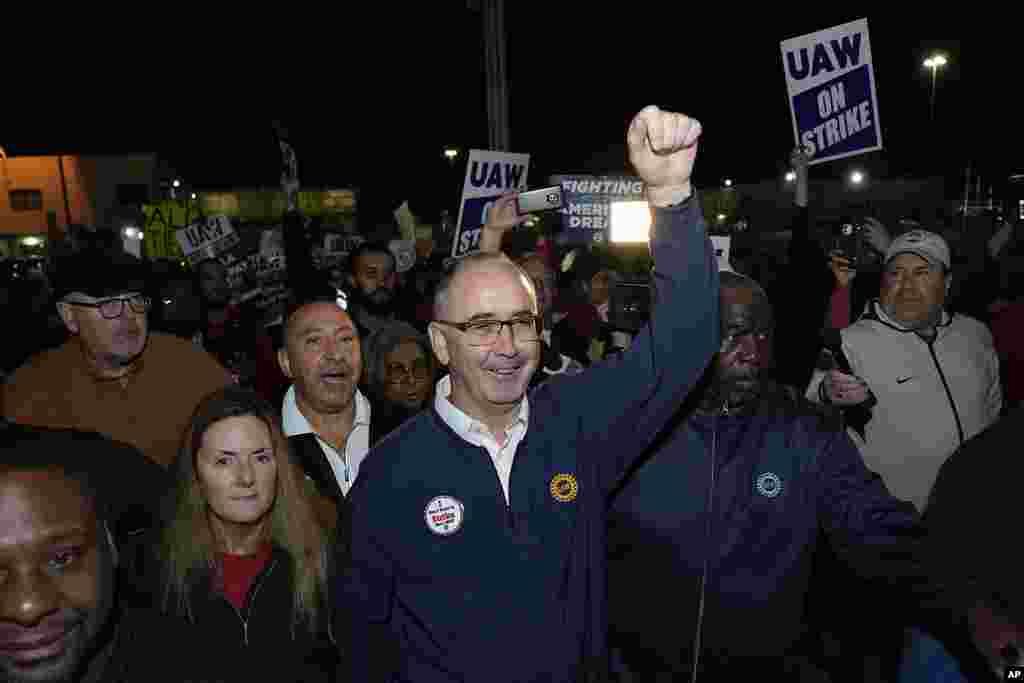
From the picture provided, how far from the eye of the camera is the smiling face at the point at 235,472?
2.72 meters

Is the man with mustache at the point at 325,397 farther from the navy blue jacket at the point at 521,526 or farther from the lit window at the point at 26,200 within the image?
the lit window at the point at 26,200

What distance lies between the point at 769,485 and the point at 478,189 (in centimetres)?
484

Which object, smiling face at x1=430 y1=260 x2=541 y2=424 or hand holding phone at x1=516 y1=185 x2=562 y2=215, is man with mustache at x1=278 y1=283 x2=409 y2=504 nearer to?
hand holding phone at x1=516 y1=185 x2=562 y2=215

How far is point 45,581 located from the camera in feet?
5.39

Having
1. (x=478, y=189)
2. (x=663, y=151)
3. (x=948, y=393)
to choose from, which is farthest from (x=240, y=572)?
(x=478, y=189)

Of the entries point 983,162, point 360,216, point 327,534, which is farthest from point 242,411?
point 360,216

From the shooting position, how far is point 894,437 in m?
3.86

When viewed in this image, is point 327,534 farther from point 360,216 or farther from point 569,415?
point 360,216

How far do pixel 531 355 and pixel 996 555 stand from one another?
1.39m

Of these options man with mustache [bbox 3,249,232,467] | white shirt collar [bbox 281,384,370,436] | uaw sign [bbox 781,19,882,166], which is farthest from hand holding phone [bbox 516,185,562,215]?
uaw sign [bbox 781,19,882,166]

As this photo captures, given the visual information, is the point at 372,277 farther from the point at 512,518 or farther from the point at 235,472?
the point at 512,518

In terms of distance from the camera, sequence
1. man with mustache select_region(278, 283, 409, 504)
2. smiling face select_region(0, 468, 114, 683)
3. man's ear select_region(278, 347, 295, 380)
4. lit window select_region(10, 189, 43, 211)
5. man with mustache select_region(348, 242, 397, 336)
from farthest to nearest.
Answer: lit window select_region(10, 189, 43, 211), man with mustache select_region(348, 242, 397, 336), man's ear select_region(278, 347, 295, 380), man with mustache select_region(278, 283, 409, 504), smiling face select_region(0, 468, 114, 683)

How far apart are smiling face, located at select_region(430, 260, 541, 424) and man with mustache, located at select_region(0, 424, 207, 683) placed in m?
1.02

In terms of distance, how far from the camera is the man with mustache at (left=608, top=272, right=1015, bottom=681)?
253 centimetres
